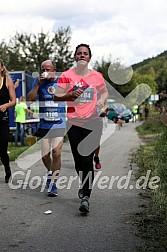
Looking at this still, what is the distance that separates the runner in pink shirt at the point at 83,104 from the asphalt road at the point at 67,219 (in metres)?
0.55

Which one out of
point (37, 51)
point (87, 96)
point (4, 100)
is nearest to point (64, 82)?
point (87, 96)

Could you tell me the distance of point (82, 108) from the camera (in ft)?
21.0

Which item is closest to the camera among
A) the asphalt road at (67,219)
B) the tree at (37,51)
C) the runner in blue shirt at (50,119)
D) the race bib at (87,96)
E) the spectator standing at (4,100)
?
the asphalt road at (67,219)

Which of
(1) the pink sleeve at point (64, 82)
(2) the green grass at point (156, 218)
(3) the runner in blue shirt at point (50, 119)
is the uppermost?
(1) the pink sleeve at point (64, 82)

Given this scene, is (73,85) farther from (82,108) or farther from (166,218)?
(166,218)

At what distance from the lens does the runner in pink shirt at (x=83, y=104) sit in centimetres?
633

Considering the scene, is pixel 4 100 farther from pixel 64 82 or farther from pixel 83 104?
pixel 83 104

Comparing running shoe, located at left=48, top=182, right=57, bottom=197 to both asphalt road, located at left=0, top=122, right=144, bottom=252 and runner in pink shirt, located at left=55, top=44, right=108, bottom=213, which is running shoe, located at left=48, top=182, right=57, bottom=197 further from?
runner in pink shirt, located at left=55, top=44, right=108, bottom=213

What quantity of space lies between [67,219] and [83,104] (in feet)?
5.03

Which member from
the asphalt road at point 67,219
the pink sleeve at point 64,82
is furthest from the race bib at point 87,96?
the asphalt road at point 67,219

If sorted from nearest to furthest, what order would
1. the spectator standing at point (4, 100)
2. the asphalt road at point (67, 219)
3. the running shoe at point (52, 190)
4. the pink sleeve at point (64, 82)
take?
the asphalt road at point (67, 219) < the pink sleeve at point (64, 82) < the running shoe at point (52, 190) < the spectator standing at point (4, 100)

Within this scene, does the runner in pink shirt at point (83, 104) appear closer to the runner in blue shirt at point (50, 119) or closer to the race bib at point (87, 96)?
the race bib at point (87, 96)

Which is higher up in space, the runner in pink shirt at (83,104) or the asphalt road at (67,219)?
the runner in pink shirt at (83,104)

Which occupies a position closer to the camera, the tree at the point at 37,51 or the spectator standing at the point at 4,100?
the spectator standing at the point at 4,100
